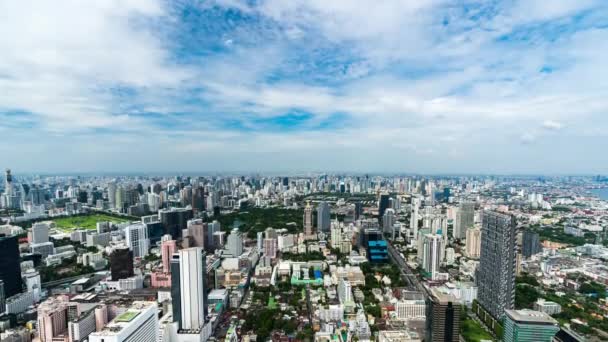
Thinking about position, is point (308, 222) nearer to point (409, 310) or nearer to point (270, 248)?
point (270, 248)

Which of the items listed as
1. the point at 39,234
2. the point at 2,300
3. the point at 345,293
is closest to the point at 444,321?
the point at 345,293

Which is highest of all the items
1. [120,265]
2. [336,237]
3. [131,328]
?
[131,328]

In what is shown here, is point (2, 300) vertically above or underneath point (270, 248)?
above

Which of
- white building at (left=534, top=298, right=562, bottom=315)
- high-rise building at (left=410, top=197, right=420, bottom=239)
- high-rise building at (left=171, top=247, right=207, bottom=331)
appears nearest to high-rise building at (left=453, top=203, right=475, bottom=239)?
high-rise building at (left=410, top=197, right=420, bottom=239)

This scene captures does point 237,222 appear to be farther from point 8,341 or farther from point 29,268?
point 8,341

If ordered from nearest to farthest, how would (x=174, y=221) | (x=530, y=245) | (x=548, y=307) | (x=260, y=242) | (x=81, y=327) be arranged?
(x=81, y=327), (x=548, y=307), (x=530, y=245), (x=260, y=242), (x=174, y=221)

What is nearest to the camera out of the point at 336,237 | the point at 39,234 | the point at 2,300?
the point at 2,300

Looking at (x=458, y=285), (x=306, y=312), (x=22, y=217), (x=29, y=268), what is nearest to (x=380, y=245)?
(x=458, y=285)
